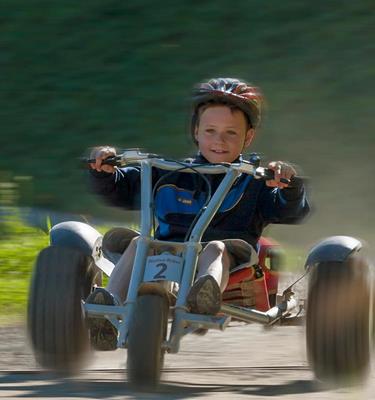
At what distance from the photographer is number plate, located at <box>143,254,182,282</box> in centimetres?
495

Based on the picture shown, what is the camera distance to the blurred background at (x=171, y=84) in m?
10.2

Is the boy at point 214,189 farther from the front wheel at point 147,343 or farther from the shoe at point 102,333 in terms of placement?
the front wheel at point 147,343

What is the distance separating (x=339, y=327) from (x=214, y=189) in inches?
34.0

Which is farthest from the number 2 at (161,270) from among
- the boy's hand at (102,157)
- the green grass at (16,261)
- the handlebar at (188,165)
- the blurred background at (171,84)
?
the blurred background at (171,84)

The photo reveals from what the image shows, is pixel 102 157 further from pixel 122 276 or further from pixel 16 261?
pixel 16 261

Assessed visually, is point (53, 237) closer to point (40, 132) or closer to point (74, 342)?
point (74, 342)

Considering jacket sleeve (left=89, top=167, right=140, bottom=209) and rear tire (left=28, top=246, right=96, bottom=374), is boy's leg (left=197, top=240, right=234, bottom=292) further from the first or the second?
jacket sleeve (left=89, top=167, right=140, bottom=209)

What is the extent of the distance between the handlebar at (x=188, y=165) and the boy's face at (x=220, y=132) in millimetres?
250

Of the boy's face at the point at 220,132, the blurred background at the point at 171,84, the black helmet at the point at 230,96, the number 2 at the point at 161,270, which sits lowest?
the number 2 at the point at 161,270

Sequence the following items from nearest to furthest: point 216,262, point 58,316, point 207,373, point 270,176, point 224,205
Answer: point 216,262 < point 58,316 < point 270,176 < point 207,373 < point 224,205

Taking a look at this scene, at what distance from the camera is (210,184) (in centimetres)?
545

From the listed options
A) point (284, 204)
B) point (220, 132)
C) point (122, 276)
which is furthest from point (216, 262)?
point (220, 132)

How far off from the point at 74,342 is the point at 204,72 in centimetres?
636

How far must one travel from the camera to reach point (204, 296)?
15.8 feet
